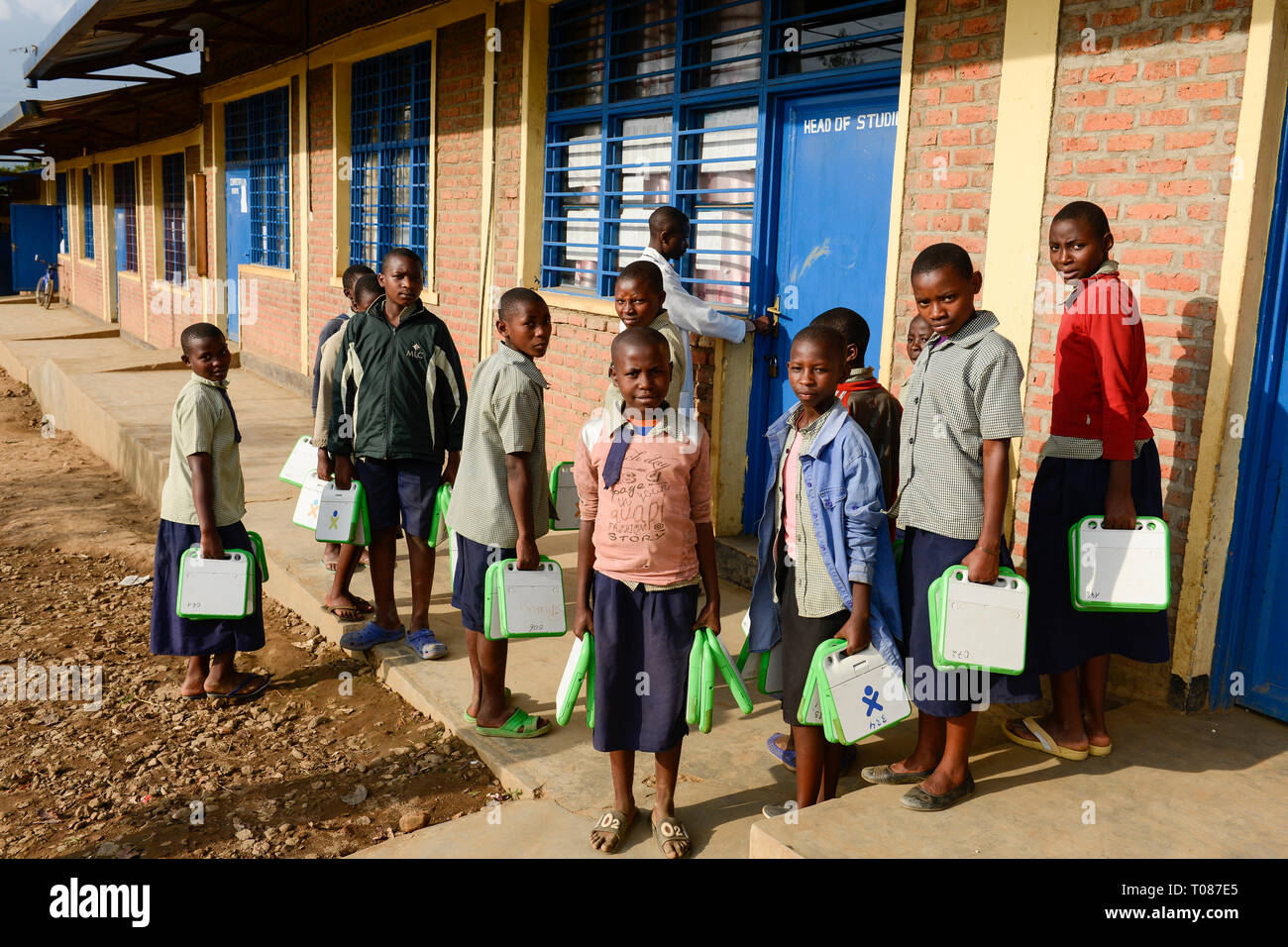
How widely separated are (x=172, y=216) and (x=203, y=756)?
650 inches

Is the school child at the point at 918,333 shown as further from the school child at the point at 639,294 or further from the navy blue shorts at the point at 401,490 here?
the navy blue shorts at the point at 401,490

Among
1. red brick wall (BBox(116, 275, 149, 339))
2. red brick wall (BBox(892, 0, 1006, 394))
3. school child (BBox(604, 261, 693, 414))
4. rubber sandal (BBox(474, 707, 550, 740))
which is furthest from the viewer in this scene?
red brick wall (BBox(116, 275, 149, 339))

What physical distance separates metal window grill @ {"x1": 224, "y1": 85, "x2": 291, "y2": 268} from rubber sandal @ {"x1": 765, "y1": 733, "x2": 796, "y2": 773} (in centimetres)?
1000

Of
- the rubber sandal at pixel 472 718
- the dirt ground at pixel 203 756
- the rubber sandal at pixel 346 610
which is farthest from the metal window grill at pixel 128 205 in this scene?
the rubber sandal at pixel 472 718

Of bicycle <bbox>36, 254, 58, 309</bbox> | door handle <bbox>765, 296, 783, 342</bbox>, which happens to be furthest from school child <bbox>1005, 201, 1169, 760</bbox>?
bicycle <bbox>36, 254, 58, 309</bbox>

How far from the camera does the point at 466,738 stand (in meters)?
3.96

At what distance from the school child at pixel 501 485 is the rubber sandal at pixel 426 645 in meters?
0.70

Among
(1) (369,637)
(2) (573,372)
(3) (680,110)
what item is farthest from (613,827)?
(3) (680,110)

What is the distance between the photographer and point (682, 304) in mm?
5070

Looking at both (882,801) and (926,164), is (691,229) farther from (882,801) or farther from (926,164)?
(882,801)

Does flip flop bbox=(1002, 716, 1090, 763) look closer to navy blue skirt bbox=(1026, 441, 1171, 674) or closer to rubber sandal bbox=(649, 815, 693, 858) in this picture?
navy blue skirt bbox=(1026, 441, 1171, 674)

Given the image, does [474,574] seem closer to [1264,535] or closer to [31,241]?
[1264,535]

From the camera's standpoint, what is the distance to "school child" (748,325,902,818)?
292cm
